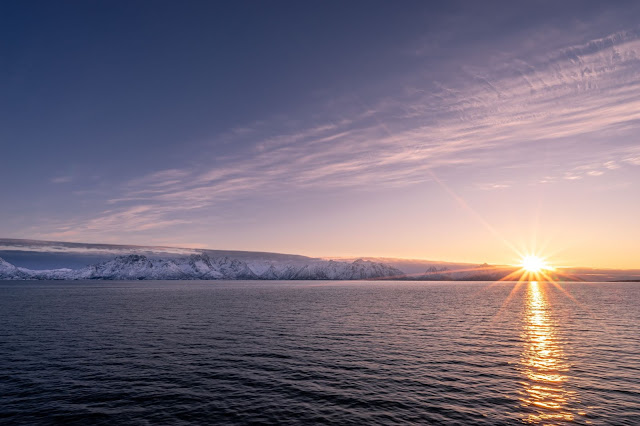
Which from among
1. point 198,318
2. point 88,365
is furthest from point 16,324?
point 88,365

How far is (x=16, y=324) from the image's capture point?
72625 millimetres

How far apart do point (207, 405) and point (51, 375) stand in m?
20.7

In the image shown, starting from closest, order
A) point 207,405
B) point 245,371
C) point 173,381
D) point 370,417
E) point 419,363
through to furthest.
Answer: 1. point 370,417
2. point 207,405
3. point 173,381
4. point 245,371
5. point 419,363

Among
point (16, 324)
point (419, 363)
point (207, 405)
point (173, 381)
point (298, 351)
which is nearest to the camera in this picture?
point (207, 405)

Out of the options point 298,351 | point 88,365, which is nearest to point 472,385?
point 298,351

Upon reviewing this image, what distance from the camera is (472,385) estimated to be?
3462 centimetres

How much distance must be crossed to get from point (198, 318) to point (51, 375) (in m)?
47.2

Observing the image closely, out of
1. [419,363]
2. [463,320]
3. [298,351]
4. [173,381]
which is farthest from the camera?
[463,320]

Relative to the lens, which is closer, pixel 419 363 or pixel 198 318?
pixel 419 363

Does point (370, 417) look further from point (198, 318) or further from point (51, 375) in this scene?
point (198, 318)

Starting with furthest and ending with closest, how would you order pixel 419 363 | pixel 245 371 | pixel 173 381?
1. pixel 419 363
2. pixel 245 371
3. pixel 173 381

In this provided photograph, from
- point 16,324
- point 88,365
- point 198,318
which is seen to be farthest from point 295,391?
point 16,324

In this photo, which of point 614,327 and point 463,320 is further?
point 463,320

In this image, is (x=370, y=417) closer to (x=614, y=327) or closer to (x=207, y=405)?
(x=207, y=405)
